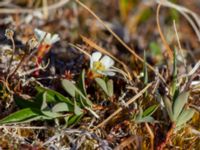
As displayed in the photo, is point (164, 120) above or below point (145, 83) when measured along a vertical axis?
below

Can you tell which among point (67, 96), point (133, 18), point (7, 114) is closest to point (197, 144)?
point (67, 96)

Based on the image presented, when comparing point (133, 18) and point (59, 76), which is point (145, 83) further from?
point (133, 18)

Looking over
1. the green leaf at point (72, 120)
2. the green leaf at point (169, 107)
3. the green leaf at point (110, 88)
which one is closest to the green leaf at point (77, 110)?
the green leaf at point (72, 120)

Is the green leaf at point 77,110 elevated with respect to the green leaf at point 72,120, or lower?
elevated

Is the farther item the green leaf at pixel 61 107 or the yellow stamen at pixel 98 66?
the yellow stamen at pixel 98 66

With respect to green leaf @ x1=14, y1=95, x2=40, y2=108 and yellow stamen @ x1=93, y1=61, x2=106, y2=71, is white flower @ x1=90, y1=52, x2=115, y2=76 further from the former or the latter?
green leaf @ x1=14, y1=95, x2=40, y2=108

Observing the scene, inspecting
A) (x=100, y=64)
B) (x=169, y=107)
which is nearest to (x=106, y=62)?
(x=100, y=64)

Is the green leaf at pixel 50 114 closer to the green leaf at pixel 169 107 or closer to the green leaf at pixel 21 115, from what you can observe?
the green leaf at pixel 21 115

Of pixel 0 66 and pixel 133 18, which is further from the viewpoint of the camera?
pixel 133 18
